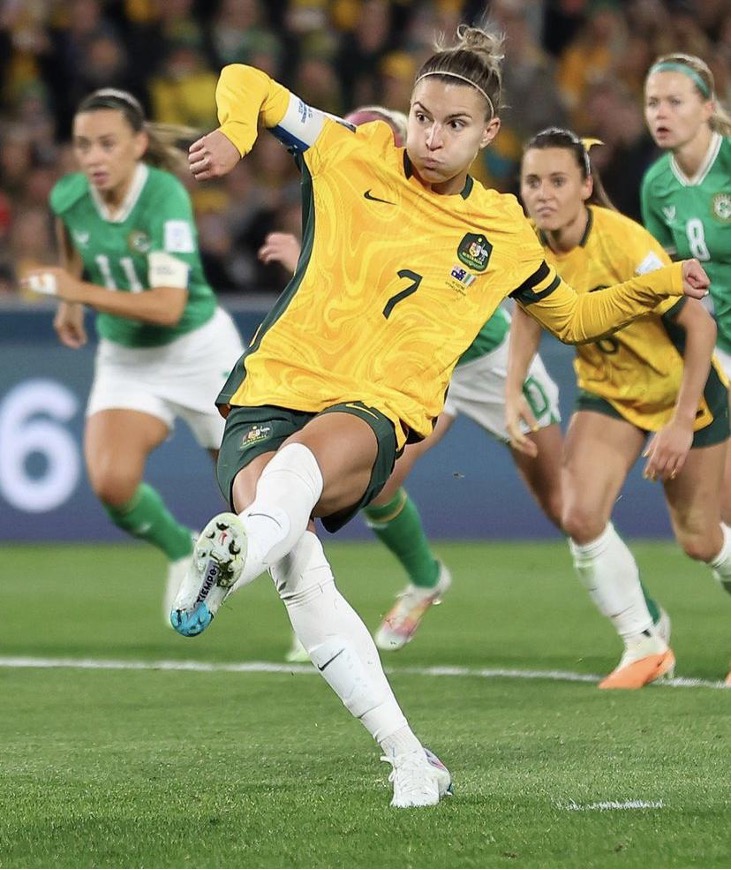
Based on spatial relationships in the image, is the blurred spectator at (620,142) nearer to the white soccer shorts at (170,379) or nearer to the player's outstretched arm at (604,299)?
the white soccer shorts at (170,379)

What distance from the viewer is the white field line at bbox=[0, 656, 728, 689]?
6.86 m

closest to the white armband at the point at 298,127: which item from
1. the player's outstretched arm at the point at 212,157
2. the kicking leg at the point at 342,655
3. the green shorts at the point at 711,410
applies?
the player's outstretched arm at the point at 212,157

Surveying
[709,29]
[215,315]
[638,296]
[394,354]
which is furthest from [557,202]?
[709,29]

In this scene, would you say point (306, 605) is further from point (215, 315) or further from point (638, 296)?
point (215, 315)

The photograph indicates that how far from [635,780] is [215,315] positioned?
4283 mm

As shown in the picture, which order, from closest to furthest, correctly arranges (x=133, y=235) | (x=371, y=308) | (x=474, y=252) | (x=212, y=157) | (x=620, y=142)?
(x=212, y=157) < (x=371, y=308) < (x=474, y=252) < (x=133, y=235) < (x=620, y=142)

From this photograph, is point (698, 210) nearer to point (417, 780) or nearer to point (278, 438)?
point (278, 438)

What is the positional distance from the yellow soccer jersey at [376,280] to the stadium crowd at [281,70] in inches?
306

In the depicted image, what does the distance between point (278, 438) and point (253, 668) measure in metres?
2.70

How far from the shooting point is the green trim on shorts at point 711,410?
671 centimetres

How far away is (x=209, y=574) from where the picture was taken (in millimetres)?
3992

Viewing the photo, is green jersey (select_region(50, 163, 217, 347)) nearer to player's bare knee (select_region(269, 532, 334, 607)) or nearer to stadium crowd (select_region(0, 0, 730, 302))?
player's bare knee (select_region(269, 532, 334, 607))

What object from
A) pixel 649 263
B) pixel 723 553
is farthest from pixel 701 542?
pixel 649 263

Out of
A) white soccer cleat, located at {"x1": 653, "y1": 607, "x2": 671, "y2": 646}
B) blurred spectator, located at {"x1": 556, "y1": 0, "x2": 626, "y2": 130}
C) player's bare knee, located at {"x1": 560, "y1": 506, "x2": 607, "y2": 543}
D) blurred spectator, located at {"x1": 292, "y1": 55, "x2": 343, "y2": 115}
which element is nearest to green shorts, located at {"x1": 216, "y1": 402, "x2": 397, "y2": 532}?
player's bare knee, located at {"x1": 560, "y1": 506, "x2": 607, "y2": 543}
